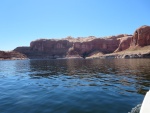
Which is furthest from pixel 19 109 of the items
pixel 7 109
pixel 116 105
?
pixel 116 105

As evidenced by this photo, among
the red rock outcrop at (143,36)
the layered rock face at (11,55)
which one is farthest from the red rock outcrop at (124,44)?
the layered rock face at (11,55)

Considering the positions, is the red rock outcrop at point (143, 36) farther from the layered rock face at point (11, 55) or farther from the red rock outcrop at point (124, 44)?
the layered rock face at point (11, 55)

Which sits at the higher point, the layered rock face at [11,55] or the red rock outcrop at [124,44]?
the red rock outcrop at [124,44]

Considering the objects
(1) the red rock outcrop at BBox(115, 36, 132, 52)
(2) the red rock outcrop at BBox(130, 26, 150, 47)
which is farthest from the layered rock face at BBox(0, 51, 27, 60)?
(2) the red rock outcrop at BBox(130, 26, 150, 47)

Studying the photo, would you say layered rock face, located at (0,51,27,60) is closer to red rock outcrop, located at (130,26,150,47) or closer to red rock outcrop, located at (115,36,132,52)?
red rock outcrop, located at (115,36,132,52)

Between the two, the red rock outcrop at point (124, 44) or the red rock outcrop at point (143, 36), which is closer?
the red rock outcrop at point (143, 36)

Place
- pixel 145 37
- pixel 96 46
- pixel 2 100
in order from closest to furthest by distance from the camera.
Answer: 1. pixel 2 100
2. pixel 145 37
3. pixel 96 46

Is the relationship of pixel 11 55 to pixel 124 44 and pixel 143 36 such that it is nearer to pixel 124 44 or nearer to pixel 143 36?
pixel 124 44

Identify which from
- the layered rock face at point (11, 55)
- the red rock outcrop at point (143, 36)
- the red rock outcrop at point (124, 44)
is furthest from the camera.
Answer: the layered rock face at point (11, 55)

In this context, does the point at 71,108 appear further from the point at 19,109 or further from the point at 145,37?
the point at 145,37

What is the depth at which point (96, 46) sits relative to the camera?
636 ft

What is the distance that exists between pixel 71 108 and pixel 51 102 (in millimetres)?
2217

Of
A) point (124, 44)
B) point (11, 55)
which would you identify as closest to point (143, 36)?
point (124, 44)

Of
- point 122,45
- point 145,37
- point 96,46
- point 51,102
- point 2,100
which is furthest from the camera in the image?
point 96,46
